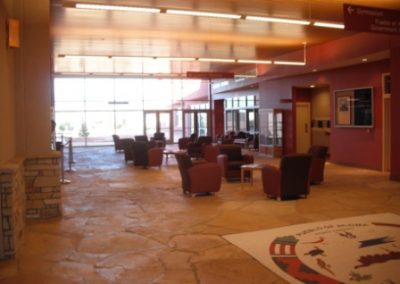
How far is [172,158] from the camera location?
17672 millimetres

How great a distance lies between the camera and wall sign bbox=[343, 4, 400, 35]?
23.4 ft

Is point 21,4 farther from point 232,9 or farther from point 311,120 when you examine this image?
point 311,120

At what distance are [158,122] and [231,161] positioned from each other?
1644 centimetres

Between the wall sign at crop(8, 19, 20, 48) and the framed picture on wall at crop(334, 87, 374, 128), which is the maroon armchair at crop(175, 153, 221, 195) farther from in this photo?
the framed picture on wall at crop(334, 87, 374, 128)

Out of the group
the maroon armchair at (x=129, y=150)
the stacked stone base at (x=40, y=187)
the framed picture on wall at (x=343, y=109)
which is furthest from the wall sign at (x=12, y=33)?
the framed picture on wall at (x=343, y=109)

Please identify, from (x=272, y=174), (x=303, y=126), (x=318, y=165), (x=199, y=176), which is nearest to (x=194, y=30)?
(x=199, y=176)

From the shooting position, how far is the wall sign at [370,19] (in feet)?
23.4

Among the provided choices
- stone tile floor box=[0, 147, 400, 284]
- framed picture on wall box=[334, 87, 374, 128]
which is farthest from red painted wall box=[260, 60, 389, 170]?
stone tile floor box=[0, 147, 400, 284]

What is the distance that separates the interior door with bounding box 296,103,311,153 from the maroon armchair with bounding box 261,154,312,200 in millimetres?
8471

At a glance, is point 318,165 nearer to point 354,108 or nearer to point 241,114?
point 354,108

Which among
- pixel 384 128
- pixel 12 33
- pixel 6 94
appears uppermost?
pixel 12 33

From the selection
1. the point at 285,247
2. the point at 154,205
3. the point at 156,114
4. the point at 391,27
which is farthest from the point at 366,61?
the point at 156,114

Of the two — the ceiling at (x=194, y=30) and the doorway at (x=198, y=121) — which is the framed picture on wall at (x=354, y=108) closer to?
the ceiling at (x=194, y=30)

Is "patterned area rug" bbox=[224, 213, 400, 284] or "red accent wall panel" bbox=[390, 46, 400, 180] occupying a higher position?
"red accent wall panel" bbox=[390, 46, 400, 180]
